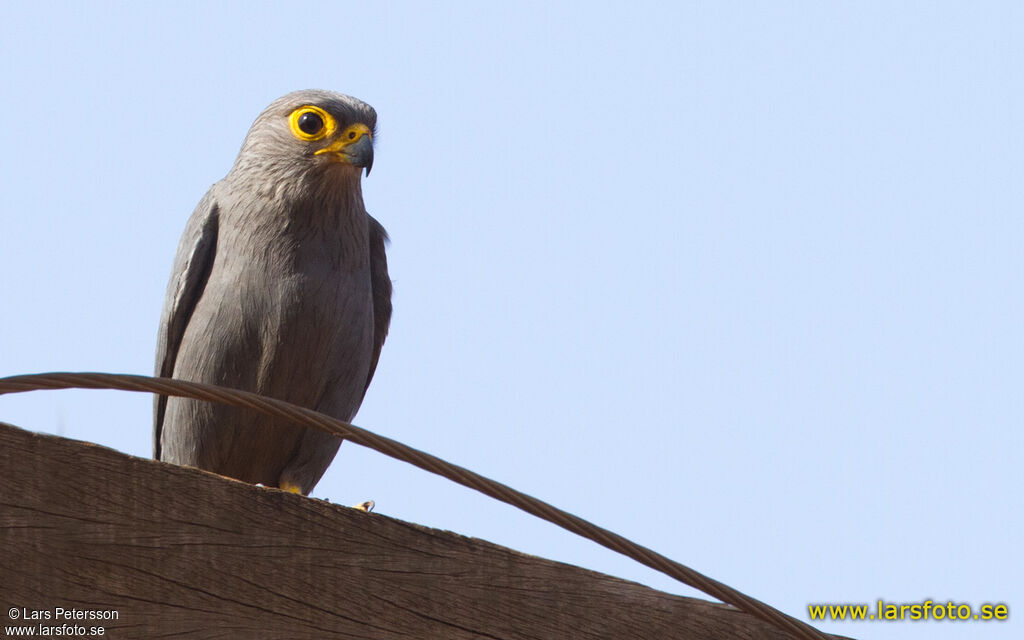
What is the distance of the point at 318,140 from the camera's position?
13.1 ft

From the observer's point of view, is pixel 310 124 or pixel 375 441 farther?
pixel 310 124

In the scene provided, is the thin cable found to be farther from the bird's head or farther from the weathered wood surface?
the bird's head

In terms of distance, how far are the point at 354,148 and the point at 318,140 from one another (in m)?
0.14

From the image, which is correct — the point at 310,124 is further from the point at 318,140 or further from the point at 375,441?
the point at 375,441

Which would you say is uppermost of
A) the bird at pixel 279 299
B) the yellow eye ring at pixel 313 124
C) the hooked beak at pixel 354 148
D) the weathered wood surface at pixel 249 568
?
the yellow eye ring at pixel 313 124

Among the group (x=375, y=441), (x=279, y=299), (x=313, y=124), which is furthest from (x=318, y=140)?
(x=375, y=441)

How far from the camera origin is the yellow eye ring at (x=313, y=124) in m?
3.97

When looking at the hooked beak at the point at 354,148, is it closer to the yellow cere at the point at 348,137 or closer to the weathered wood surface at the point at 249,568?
the yellow cere at the point at 348,137

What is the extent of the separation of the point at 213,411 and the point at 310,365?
333 mm

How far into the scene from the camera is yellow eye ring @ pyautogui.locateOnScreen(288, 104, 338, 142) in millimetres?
3973

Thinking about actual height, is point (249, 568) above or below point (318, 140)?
below

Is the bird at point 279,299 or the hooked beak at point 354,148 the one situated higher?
the hooked beak at point 354,148

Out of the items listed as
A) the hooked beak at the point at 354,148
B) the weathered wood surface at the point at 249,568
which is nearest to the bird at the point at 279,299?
the hooked beak at the point at 354,148

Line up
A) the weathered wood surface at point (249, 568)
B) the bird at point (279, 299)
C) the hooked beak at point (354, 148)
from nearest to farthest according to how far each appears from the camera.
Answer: the weathered wood surface at point (249, 568)
the bird at point (279, 299)
the hooked beak at point (354, 148)
